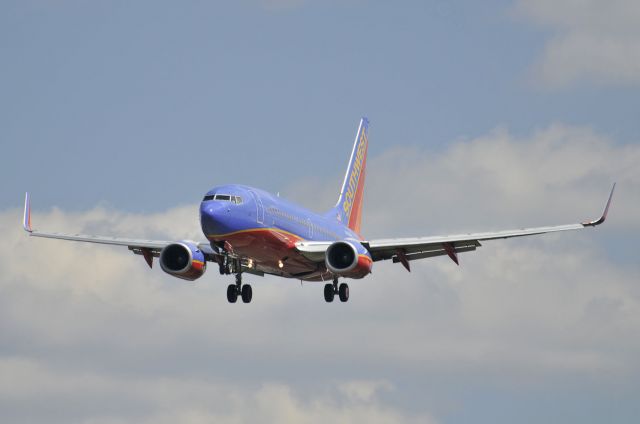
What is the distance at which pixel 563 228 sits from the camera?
63656mm

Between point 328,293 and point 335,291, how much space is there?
0.37 metres

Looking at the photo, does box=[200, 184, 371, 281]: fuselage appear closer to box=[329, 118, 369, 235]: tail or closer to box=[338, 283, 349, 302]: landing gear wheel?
box=[338, 283, 349, 302]: landing gear wheel

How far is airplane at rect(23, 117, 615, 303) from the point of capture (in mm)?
56594

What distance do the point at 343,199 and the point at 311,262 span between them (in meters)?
18.8

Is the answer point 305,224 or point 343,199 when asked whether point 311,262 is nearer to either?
point 305,224

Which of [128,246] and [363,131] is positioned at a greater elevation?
[363,131]

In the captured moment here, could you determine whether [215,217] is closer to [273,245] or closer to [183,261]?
[273,245]

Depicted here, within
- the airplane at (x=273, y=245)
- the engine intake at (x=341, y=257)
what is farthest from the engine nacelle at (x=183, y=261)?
the engine intake at (x=341, y=257)

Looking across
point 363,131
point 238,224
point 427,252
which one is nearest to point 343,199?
point 363,131

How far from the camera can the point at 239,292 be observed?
213 ft

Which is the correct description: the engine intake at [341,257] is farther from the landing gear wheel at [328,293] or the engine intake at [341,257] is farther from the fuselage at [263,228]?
the landing gear wheel at [328,293]

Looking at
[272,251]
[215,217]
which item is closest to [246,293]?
[272,251]

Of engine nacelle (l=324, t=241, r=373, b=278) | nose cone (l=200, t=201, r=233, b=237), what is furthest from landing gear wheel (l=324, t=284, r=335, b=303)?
nose cone (l=200, t=201, r=233, b=237)

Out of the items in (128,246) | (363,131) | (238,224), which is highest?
(363,131)
